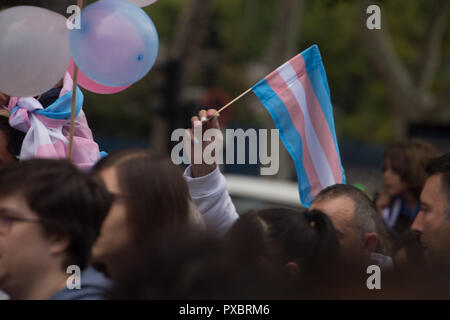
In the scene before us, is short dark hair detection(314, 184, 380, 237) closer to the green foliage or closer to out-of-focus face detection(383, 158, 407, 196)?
out-of-focus face detection(383, 158, 407, 196)

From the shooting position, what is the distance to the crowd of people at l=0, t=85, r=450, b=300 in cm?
125

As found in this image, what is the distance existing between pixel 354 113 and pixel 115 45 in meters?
23.5

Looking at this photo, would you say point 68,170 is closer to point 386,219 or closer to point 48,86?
point 48,86

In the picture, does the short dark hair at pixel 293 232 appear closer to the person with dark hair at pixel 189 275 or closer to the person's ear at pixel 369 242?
the person's ear at pixel 369 242

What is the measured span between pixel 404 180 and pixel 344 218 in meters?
1.55

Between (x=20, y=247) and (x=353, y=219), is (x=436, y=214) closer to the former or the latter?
(x=353, y=219)

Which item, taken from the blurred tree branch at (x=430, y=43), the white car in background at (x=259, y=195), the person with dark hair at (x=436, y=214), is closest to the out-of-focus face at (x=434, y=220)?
the person with dark hair at (x=436, y=214)

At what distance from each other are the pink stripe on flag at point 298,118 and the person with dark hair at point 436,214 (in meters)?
0.58

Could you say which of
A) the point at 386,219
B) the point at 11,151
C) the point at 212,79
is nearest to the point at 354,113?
the point at 212,79

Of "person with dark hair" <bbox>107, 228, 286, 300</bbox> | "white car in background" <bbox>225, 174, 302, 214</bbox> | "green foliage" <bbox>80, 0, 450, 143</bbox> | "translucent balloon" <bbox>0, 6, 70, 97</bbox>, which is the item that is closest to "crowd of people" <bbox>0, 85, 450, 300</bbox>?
"person with dark hair" <bbox>107, 228, 286, 300</bbox>

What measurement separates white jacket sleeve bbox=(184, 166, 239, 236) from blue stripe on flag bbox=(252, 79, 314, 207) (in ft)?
1.97

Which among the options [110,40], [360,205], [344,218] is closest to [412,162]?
[360,205]
